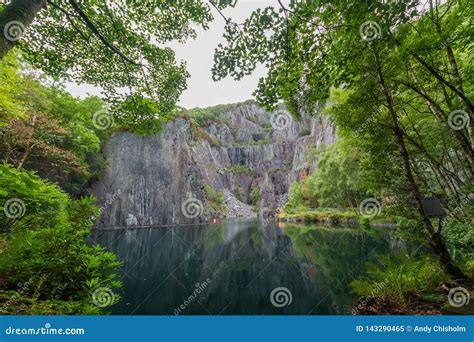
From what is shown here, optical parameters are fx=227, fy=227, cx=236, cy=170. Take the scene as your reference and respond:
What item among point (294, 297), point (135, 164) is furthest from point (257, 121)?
point (294, 297)
